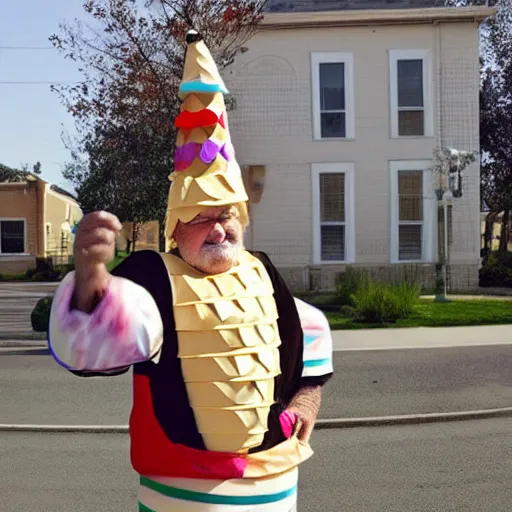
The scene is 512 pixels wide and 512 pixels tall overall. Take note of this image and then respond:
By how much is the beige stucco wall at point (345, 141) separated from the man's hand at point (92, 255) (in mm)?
16998

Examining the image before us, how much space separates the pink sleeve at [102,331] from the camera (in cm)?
214

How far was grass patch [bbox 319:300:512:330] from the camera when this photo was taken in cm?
1355

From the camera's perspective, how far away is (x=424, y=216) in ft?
62.8

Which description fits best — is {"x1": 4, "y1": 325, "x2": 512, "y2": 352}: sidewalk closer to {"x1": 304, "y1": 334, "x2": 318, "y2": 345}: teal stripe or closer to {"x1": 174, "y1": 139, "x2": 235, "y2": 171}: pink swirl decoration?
{"x1": 304, "y1": 334, "x2": 318, "y2": 345}: teal stripe

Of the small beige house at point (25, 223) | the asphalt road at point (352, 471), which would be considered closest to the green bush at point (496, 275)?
the asphalt road at point (352, 471)

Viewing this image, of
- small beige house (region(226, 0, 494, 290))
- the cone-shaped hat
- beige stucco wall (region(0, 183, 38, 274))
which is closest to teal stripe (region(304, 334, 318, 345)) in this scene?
the cone-shaped hat

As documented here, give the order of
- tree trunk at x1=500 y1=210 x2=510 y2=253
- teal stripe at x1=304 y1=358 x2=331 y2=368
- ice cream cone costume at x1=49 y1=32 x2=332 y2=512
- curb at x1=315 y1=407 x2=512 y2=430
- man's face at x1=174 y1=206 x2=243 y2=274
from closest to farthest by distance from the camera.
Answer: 1. ice cream cone costume at x1=49 y1=32 x2=332 y2=512
2. man's face at x1=174 y1=206 x2=243 y2=274
3. teal stripe at x1=304 y1=358 x2=331 y2=368
4. curb at x1=315 y1=407 x2=512 y2=430
5. tree trunk at x1=500 y1=210 x2=510 y2=253

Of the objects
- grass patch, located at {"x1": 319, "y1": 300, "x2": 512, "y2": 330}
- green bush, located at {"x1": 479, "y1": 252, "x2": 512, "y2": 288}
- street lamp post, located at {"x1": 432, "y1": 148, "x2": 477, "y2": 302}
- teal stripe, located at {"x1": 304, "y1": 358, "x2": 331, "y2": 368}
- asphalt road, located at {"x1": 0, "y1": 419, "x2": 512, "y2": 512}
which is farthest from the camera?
green bush, located at {"x1": 479, "y1": 252, "x2": 512, "y2": 288}

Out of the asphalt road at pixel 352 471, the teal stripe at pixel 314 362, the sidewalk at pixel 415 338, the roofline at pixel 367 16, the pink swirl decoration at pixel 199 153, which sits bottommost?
the asphalt road at pixel 352 471

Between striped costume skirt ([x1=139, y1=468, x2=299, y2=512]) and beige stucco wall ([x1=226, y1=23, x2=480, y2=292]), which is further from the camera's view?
beige stucco wall ([x1=226, y1=23, x2=480, y2=292])

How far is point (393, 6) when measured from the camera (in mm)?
19766

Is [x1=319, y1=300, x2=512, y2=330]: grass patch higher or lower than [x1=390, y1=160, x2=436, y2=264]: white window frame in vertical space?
lower

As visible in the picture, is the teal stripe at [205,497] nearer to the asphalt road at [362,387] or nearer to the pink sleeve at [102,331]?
the pink sleeve at [102,331]

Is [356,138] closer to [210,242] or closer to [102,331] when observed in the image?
[210,242]
